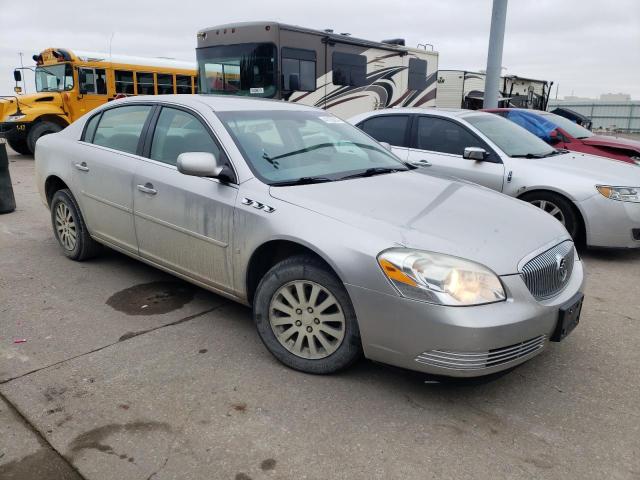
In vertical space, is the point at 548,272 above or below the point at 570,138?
below

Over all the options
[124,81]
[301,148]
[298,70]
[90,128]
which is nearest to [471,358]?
[301,148]


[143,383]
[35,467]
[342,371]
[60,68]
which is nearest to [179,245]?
[143,383]

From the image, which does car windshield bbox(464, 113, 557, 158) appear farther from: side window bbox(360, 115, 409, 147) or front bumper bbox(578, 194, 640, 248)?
front bumper bbox(578, 194, 640, 248)

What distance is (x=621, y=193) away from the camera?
527 centimetres

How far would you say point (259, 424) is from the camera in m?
2.61

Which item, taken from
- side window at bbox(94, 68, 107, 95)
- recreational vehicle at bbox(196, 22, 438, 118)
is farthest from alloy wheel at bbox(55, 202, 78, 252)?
side window at bbox(94, 68, 107, 95)

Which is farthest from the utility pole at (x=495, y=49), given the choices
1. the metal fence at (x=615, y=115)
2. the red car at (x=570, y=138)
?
the metal fence at (x=615, y=115)

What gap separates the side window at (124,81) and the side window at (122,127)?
33.5ft

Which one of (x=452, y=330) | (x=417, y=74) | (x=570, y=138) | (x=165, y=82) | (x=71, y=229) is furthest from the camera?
(x=165, y=82)

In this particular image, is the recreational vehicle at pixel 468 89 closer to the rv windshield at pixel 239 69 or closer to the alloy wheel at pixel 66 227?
the rv windshield at pixel 239 69

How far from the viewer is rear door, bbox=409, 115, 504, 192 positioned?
5.85 m

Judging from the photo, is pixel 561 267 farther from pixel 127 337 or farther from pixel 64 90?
pixel 64 90

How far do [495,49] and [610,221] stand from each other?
26.3 feet

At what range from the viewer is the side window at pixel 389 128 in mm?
6527
